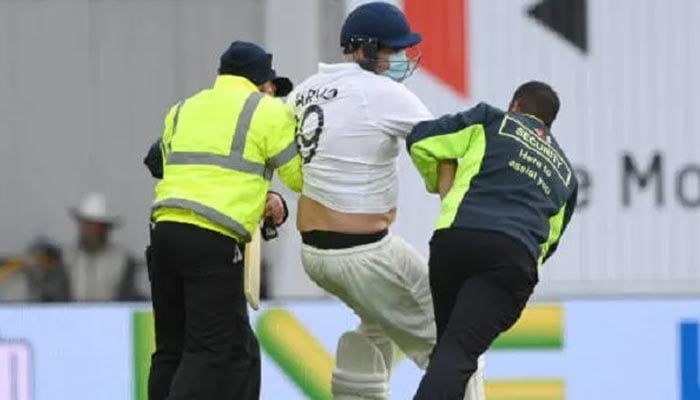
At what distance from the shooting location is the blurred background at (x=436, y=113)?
9.05 metres

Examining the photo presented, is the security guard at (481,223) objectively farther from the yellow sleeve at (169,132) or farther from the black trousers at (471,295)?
the yellow sleeve at (169,132)

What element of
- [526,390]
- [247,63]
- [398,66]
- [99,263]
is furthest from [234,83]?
[99,263]

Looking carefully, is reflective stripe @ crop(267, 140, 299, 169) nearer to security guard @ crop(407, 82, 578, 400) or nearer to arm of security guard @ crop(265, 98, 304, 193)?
arm of security guard @ crop(265, 98, 304, 193)

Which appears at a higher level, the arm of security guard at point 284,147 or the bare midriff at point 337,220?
the arm of security guard at point 284,147

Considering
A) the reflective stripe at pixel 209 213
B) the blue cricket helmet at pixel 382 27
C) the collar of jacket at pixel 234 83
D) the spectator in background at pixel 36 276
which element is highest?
the blue cricket helmet at pixel 382 27

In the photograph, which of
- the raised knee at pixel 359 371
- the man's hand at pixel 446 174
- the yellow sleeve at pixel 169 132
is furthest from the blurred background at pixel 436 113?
the man's hand at pixel 446 174

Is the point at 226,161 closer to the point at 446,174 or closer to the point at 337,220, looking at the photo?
the point at 337,220

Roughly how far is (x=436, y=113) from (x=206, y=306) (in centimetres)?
333

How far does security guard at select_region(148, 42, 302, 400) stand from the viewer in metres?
6.62

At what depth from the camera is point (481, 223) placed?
6.42 m

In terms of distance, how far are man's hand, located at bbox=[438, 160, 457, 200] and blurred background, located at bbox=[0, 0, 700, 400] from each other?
2.46 metres

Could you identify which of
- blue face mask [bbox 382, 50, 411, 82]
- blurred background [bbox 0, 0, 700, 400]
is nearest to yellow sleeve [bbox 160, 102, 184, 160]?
blue face mask [bbox 382, 50, 411, 82]

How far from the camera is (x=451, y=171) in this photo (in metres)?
6.56

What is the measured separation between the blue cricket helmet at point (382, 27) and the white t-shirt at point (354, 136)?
0.39 feet
